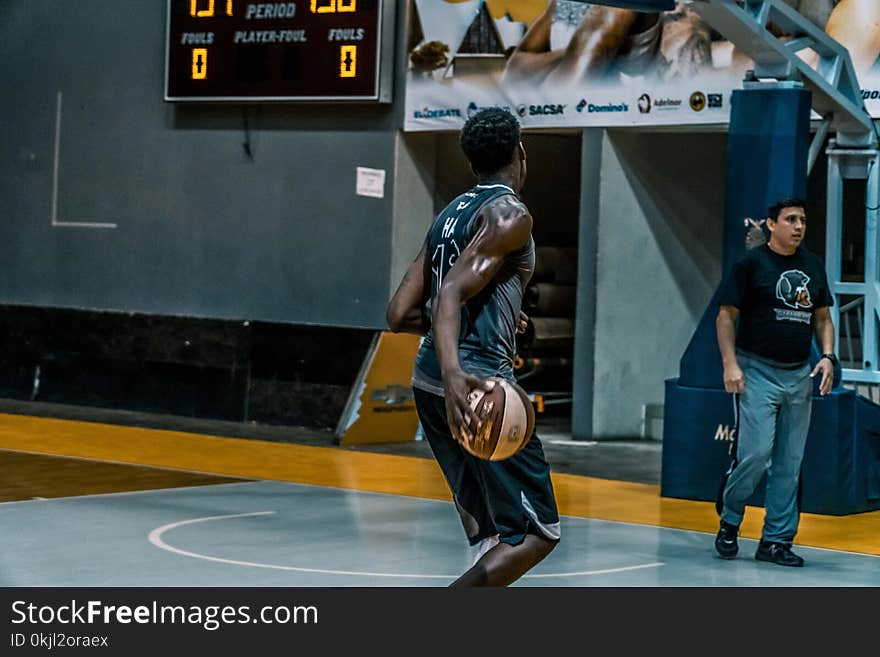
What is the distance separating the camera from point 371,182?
17.4 meters

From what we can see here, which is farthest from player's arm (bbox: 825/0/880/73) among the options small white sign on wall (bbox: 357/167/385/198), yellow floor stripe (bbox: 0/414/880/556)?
small white sign on wall (bbox: 357/167/385/198)

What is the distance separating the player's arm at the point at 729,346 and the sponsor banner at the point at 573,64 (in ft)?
14.8

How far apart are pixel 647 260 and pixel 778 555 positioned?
22.2 feet

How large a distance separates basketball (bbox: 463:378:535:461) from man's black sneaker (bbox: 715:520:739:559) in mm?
4178

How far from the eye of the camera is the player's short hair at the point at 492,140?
22.3 ft

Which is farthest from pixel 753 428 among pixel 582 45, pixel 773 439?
pixel 582 45

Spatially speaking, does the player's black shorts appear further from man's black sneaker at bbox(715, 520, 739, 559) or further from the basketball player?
the basketball player

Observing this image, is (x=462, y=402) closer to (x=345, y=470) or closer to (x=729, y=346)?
(x=729, y=346)

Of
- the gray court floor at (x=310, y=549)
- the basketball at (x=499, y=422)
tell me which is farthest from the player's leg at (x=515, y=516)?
the gray court floor at (x=310, y=549)

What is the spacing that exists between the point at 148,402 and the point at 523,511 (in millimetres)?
12252

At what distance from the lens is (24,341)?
19.4 metres

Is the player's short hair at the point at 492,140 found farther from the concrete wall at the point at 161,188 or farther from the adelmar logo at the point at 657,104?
the concrete wall at the point at 161,188
